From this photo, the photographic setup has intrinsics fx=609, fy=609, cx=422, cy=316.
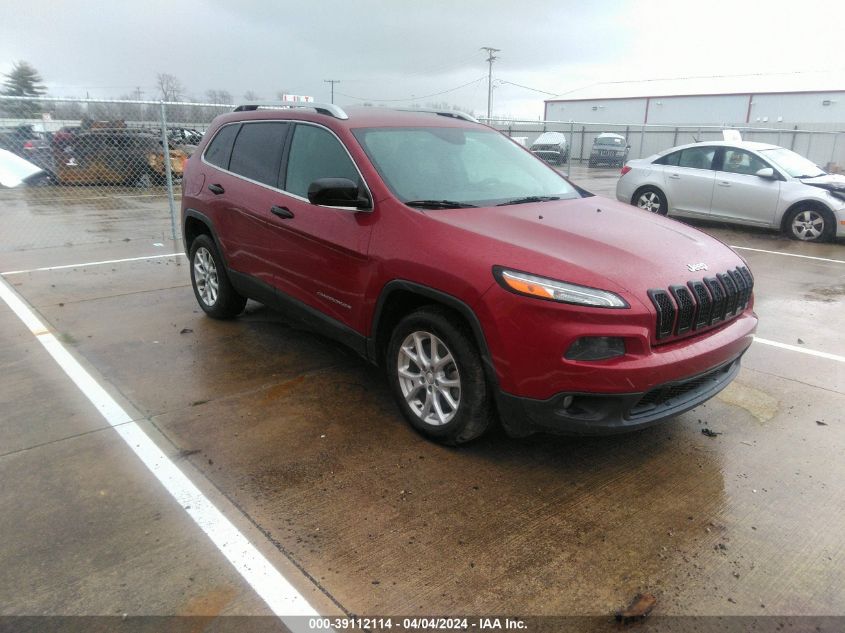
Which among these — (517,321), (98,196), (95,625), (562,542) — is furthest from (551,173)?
(98,196)

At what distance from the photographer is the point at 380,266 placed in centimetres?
349

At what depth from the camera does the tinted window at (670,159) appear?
11078 mm

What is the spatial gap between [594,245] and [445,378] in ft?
3.48

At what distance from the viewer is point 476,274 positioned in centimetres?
301

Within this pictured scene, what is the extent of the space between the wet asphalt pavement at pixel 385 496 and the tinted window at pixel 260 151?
1.40m

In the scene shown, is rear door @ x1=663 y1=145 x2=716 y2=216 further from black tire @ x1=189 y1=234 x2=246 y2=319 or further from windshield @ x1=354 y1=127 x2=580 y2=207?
black tire @ x1=189 y1=234 x2=246 y2=319

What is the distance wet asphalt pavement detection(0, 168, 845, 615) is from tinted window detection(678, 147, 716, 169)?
6449 mm

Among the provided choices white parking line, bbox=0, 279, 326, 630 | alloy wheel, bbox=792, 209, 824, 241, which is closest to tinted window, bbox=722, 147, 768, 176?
alloy wheel, bbox=792, 209, 824, 241

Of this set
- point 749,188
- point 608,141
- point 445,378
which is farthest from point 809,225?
point 608,141

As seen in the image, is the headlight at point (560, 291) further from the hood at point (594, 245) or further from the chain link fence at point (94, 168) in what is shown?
the chain link fence at point (94, 168)

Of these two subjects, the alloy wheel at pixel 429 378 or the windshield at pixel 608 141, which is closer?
the alloy wheel at pixel 429 378

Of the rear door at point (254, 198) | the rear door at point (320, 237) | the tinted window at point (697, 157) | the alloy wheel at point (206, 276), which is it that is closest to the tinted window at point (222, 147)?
the rear door at point (254, 198)

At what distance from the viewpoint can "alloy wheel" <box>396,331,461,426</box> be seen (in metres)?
3.30

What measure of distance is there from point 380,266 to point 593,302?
1.26 m
